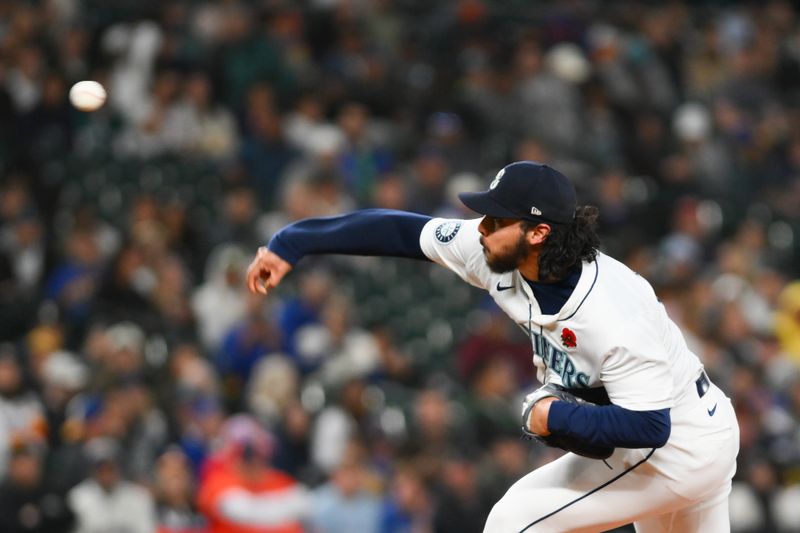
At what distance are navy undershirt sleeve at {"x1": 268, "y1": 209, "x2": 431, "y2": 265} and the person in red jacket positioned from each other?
370 centimetres

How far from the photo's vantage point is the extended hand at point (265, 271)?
4824mm

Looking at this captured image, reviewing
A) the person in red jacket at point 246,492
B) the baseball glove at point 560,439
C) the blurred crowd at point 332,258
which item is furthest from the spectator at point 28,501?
the baseball glove at point 560,439

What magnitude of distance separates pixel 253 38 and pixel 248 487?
17.8 feet

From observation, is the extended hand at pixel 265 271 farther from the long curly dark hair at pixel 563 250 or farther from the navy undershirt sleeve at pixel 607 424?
the navy undershirt sleeve at pixel 607 424

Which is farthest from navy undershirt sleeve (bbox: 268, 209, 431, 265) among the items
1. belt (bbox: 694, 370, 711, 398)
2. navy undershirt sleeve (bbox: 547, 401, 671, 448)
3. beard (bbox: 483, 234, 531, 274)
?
belt (bbox: 694, 370, 711, 398)

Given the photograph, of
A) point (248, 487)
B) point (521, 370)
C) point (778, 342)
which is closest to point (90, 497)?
point (248, 487)

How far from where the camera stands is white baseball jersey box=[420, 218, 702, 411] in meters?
4.48

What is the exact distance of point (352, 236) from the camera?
4980 millimetres

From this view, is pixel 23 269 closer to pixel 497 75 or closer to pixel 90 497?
pixel 90 497

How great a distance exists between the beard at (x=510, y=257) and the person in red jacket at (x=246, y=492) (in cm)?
418

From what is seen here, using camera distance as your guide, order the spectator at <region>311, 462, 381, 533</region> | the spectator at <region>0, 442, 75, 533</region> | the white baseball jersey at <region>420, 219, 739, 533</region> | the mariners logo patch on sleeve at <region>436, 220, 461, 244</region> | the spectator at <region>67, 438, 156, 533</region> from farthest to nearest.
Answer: the spectator at <region>311, 462, 381, 533</region>, the spectator at <region>67, 438, 156, 533</region>, the spectator at <region>0, 442, 75, 533</region>, the mariners logo patch on sleeve at <region>436, 220, 461, 244</region>, the white baseball jersey at <region>420, 219, 739, 533</region>

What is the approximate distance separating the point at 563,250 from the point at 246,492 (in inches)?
177

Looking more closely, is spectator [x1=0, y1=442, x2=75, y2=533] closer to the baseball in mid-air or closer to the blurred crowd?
the blurred crowd

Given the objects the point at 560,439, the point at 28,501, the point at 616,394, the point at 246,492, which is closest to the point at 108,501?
the point at 28,501
